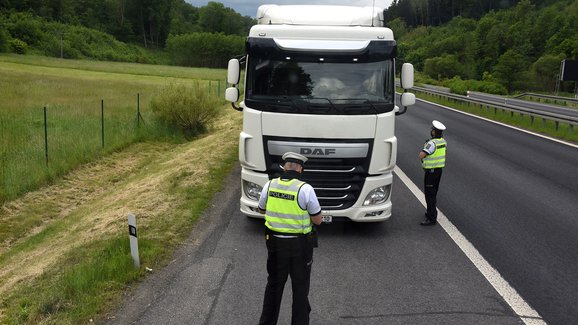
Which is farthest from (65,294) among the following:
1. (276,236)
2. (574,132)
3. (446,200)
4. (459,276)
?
(574,132)

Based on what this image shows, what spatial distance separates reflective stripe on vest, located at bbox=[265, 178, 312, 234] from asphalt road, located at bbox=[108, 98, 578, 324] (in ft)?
3.50

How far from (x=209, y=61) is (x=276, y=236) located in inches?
5149

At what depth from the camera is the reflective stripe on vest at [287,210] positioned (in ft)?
14.0

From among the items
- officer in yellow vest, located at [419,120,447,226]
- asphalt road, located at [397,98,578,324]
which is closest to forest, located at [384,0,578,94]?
asphalt road, located at [397,98,578,324]

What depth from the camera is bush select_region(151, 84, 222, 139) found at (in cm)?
1841

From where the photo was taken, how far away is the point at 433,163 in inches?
299

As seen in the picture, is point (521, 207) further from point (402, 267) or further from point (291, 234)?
point (291, 234)

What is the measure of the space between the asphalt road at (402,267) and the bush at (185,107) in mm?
9120

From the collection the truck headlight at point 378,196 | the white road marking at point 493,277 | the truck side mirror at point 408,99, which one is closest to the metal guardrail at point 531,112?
the white road marking at point 493,277

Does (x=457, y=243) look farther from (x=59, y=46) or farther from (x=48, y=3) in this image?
(x=48, y=3)

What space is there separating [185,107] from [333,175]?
1273 centimetres

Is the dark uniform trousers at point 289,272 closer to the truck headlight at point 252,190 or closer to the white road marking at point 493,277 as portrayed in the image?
the white road marking at point 493,277

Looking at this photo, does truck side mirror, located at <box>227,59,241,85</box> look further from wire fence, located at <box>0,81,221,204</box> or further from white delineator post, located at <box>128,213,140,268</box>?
wire fence, located at <box>0,81,221,204</box>

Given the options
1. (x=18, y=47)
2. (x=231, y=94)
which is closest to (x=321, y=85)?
(x=231, y=94)
